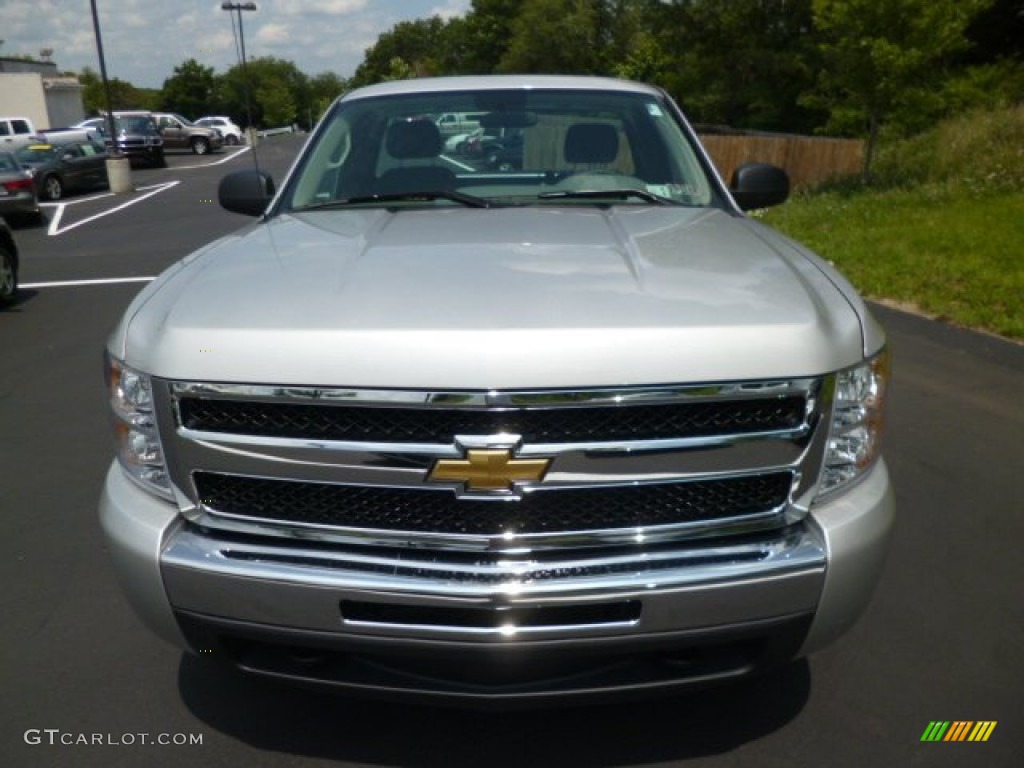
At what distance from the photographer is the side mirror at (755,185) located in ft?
13.5

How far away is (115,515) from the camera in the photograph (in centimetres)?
250

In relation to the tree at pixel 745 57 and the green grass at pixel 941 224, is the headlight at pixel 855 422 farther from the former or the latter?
the tree at pixel 745 57

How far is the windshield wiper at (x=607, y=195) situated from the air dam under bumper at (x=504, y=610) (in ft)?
5.21

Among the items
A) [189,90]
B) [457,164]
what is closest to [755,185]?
[457,164]

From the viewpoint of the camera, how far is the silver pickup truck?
2207 millimetres

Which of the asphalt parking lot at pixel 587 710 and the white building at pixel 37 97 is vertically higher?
the asphalt parking lot at pixel 587 710

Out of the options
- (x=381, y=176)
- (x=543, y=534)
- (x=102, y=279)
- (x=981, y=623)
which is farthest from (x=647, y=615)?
(x=102, y=279)

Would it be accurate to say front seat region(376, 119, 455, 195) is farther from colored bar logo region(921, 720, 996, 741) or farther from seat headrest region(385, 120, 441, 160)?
colored bar logo region(921, 720, 996, 741)

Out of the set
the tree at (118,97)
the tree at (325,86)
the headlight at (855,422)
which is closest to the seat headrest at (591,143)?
the headlight at (855,422)

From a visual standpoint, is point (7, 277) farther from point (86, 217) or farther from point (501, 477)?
point (86, 217)

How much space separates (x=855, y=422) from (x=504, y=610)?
3.29 feet

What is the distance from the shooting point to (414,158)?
3.99m

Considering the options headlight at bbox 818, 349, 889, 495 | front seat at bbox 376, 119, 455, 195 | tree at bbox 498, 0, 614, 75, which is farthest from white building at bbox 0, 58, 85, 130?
headlight at bbox 818, 349, 889, 495

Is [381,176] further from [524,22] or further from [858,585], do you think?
[524,22]
